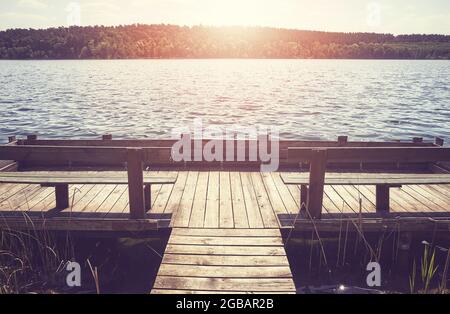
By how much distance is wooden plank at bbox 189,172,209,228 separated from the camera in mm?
6152

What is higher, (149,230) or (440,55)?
(440,55)

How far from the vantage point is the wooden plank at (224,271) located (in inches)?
187

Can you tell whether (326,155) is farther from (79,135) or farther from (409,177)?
(79,135)

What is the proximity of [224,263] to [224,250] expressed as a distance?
326 millimetres

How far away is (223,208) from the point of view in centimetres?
668

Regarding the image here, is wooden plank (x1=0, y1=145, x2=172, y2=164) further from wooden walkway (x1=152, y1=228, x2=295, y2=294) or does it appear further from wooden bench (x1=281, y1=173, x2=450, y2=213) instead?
wooden bench (x1=281, y1=173, x2=450, y2=213)

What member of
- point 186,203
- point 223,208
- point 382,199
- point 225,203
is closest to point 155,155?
point 186,203

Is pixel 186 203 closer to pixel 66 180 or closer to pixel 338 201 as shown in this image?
pixel 66 180

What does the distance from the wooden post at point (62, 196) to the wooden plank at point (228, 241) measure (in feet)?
7.14

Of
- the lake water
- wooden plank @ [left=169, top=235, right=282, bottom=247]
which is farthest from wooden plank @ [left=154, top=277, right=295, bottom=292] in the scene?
the lake water

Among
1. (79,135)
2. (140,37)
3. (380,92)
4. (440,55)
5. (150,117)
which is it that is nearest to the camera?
(79,135)

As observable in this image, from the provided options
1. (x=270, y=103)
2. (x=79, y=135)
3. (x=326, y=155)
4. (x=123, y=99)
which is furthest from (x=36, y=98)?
(x=326, y=155)

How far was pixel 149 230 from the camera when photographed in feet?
20.7

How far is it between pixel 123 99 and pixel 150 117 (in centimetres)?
1156
